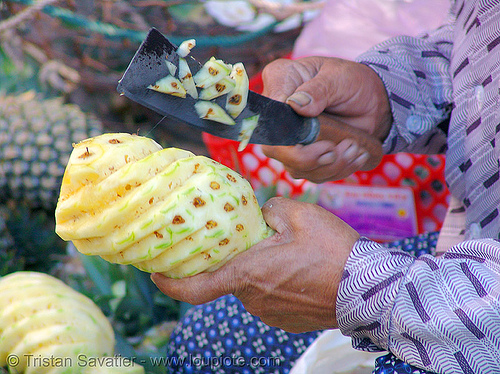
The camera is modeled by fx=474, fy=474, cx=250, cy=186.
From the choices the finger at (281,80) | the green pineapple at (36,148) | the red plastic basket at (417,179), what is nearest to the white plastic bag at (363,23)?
the red plastic basket at (417,179)

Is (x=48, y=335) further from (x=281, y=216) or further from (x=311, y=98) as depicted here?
(x=311, y=98)

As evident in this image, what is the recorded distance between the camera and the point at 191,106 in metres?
0.90

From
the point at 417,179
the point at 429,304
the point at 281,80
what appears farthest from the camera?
the point at 417,179

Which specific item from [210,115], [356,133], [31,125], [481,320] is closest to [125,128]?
[31,125]

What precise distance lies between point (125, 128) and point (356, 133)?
69.9 inches

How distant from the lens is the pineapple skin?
1.10 meters

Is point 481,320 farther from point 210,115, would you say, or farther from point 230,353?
point 230,353

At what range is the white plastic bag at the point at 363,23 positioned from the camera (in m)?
2.16

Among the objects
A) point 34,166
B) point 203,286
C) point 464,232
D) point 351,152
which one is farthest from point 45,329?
point 34,166

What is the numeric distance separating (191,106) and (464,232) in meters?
0.81

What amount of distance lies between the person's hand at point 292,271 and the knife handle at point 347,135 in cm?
36

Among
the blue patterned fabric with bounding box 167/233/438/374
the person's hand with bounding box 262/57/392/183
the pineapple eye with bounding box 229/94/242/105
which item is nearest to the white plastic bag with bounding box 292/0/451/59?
the person's hand with bounding box 262/57/392/183

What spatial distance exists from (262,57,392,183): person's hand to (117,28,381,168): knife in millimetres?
30

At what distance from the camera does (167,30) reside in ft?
8.09
